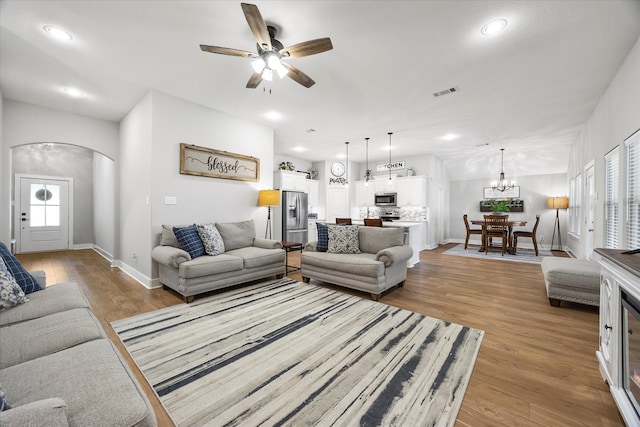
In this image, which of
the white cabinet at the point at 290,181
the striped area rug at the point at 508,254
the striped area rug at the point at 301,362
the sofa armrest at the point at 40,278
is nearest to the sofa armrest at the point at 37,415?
the striped area rug at the point at 301,362

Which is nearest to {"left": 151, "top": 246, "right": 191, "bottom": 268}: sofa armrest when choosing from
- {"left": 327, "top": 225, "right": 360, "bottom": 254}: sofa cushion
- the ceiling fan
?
{"left": 327, "top": 225, "right": 360, "bottom": 254}: sofa cushion

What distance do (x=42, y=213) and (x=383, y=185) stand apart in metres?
9.24

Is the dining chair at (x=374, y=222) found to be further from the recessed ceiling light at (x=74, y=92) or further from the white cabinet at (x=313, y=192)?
the recessed ceiling light at (x=74, y=92)

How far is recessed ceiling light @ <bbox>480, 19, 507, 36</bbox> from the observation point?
2.24m

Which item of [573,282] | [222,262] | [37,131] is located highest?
[37,131]

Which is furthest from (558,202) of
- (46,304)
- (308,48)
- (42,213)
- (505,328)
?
(42,213)

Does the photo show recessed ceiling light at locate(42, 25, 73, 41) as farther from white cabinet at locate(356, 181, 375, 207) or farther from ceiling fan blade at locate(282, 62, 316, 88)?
white cabinet at locate(356, 181, 375, 207)

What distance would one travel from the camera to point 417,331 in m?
2.46

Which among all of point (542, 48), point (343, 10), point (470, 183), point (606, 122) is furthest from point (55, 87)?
point (470, 183)

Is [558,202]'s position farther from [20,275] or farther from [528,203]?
[20,275]

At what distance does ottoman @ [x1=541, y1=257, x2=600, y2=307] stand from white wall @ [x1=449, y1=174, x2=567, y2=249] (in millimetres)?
5352

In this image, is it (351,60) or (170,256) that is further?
(170,256)

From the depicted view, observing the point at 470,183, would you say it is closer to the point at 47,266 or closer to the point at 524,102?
the point at 524,102

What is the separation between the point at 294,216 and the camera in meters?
6.78
